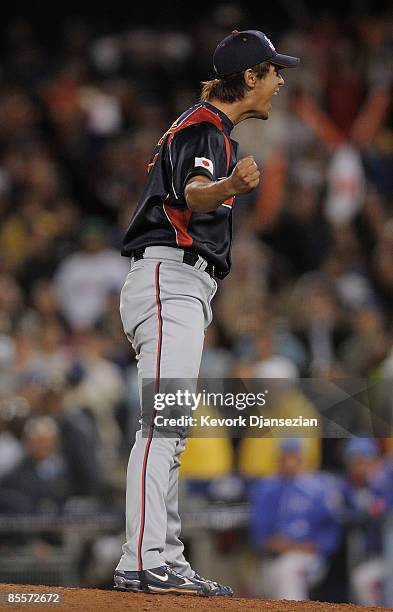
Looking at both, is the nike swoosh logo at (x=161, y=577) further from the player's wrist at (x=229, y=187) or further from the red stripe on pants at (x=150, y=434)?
the player's wrist at (x=229, y=187)

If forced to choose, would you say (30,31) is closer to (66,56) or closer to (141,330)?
(66,56)

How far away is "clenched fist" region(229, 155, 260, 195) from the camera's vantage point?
329cm

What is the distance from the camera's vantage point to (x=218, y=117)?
3717 millimetres

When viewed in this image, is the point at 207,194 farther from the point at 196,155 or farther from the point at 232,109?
the point at 232,109

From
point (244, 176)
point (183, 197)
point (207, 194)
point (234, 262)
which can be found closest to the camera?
point (244, 176)

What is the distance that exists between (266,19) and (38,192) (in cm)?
304

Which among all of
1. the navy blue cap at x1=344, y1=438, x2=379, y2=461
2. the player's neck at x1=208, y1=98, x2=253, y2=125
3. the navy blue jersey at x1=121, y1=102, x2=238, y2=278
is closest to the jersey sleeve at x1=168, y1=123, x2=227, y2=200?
the navy blue jersey at x1=121, y1=102, x2=238, y2=278

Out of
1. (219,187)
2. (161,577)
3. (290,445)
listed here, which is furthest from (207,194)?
(290,445)

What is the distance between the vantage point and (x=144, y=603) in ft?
11.3

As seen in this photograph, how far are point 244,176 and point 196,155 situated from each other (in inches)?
12.7

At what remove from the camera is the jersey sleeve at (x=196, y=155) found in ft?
11.6

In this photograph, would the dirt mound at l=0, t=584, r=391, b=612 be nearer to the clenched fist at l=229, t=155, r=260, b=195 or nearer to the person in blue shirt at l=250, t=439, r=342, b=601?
the clenched fist at l=229, t=155, r=260, b=195

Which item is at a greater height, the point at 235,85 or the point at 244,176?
the point at 235,85

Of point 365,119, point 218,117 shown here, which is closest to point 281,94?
point 365,119
